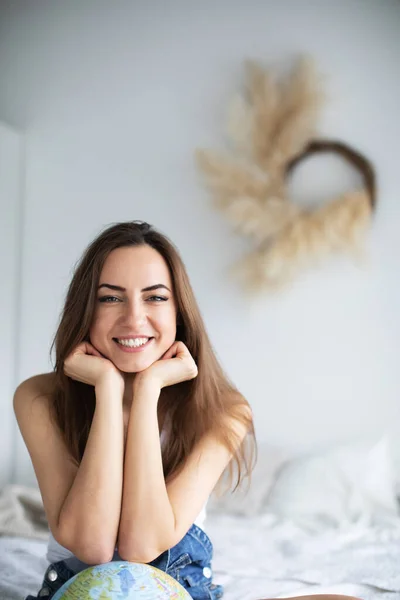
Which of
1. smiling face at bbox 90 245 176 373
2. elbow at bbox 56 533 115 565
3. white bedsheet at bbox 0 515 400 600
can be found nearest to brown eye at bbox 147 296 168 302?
smiling face at bbox 90 245 176 373

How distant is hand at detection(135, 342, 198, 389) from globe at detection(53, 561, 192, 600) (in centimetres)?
39

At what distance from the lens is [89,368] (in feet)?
5.11

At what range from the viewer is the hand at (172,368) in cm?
156

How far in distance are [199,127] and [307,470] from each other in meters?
1.60

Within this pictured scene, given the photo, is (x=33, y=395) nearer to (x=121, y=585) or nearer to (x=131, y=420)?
(x=131, y=420)

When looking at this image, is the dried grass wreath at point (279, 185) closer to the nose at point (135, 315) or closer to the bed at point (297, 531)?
the bed at point (297, 531)

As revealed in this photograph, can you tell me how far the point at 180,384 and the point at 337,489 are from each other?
1.22 m

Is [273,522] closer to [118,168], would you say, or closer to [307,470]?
[307,470]

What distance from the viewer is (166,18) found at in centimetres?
348

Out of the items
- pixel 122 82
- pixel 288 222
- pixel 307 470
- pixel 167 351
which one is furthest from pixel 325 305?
pixel 167 351

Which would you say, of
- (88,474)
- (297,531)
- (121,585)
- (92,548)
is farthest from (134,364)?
(297,531)

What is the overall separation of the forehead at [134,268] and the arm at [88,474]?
7.1 inches

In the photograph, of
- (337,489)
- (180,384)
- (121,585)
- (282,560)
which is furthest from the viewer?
(337,489)

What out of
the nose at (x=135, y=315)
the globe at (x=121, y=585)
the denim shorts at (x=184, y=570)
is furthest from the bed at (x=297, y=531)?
the nose at (x=135, y=315)
